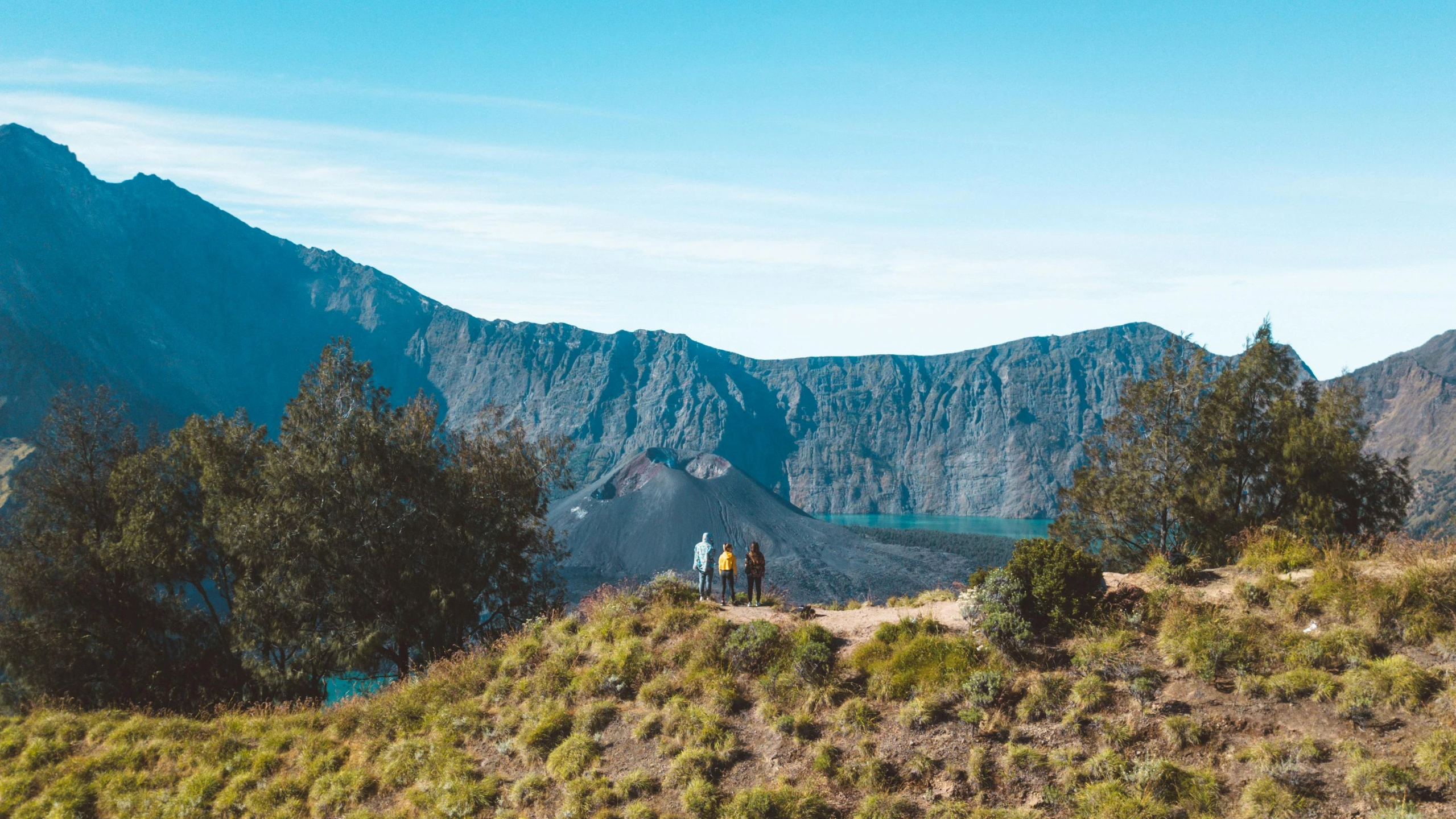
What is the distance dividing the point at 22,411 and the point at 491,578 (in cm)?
14391

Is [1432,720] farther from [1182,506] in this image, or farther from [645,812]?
[1182,506]

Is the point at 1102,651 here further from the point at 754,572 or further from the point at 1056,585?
A: the point at 754,572

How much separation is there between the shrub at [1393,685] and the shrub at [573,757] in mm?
12448

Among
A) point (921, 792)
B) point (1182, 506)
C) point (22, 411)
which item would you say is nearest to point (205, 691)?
point (921, 792)

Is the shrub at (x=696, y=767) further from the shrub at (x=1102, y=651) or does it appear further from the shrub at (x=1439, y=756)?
the shrub at (x=1439, y=756)

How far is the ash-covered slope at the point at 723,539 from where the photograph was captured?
8406 cm

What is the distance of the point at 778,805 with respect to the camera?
12594 mm

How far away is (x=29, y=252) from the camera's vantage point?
181875mm

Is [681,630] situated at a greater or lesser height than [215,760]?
greater

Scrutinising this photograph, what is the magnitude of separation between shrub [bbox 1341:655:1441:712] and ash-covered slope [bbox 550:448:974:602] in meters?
60.8

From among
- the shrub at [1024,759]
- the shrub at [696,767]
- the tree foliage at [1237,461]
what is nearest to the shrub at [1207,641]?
the shrub at [1024,759]

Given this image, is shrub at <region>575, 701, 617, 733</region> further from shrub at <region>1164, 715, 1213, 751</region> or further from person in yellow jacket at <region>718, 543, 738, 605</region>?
shrub at <region>1164, 715, 1213, 751</region>

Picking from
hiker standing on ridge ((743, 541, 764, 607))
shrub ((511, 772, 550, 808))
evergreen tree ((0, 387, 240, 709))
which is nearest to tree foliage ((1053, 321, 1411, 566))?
hiker standing on ridge ((743, 541, 764, 607))

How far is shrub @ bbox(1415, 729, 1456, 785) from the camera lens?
10641 mm
